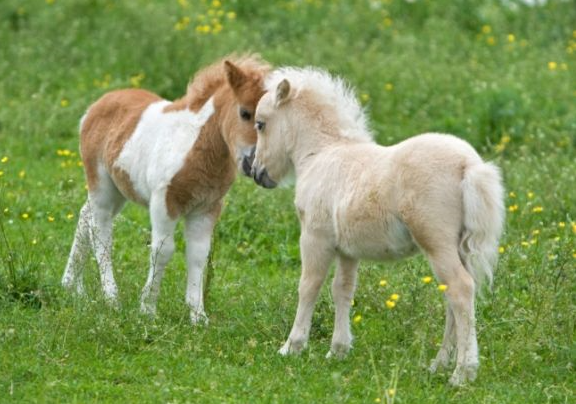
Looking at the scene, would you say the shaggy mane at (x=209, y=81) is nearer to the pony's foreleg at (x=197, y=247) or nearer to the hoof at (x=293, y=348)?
the pony's foreleg at (x=197, y=247)

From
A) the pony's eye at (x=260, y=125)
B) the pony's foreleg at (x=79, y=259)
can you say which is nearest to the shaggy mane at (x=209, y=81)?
the pony's eye at (x=260, y=125)

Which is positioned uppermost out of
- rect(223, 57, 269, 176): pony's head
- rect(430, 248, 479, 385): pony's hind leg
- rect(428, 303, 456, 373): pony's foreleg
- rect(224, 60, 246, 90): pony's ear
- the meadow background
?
rect(224, 60, 246, 90): pony's ear

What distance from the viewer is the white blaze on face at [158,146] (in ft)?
25.6

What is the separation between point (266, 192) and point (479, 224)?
4545mm

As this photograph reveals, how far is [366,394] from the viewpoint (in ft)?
20.9

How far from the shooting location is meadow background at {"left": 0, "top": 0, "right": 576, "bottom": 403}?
6566 mm

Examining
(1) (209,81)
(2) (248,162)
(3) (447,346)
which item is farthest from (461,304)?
(1) (209,81)

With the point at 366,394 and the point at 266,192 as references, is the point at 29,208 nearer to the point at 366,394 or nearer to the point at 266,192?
the point at 266,192

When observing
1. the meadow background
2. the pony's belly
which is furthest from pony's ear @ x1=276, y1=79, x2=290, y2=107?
the meadow background

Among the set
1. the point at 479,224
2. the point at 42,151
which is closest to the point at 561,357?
the point at 479,224

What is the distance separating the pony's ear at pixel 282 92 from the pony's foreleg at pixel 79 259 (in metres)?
1.48

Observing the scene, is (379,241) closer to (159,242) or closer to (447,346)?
(447,346)

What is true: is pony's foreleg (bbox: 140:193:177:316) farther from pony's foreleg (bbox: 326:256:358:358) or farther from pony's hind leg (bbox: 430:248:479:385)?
pony's hind leg (bbox: 430:248:479:385)

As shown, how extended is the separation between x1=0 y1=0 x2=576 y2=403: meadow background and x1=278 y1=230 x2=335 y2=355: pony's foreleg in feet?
0.38
